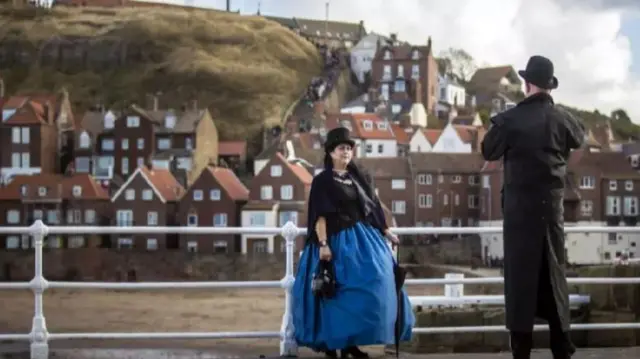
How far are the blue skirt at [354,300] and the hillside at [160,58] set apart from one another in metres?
61.6

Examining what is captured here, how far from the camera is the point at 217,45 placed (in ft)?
267

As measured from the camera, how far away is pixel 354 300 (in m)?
3.94

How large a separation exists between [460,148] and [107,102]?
28.6 m

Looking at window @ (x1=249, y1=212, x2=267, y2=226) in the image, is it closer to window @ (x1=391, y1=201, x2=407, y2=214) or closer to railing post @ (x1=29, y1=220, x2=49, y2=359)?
window @ (x1=391, y1=201, x2=407, y2=214)

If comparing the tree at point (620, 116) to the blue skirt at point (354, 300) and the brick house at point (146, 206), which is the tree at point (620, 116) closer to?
the brick house at point (146, 206)

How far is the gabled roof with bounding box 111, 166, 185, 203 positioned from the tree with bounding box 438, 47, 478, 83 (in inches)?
953

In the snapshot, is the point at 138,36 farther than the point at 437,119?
Yes

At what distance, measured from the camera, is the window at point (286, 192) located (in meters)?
43.2

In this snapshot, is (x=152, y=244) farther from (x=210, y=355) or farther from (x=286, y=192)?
(x=210, y=355)

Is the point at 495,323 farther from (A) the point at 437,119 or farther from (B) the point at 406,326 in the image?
(A) the point at 437,119

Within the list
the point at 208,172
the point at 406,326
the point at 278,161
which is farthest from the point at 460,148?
the point at 406,326

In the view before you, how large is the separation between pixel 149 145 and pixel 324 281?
154 feet

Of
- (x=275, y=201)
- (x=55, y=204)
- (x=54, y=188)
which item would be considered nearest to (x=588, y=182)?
(x=275, y=201)

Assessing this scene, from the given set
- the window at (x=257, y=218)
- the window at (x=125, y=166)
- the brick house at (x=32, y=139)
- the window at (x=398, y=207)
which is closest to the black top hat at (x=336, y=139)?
the window at (x=257, y=218)
